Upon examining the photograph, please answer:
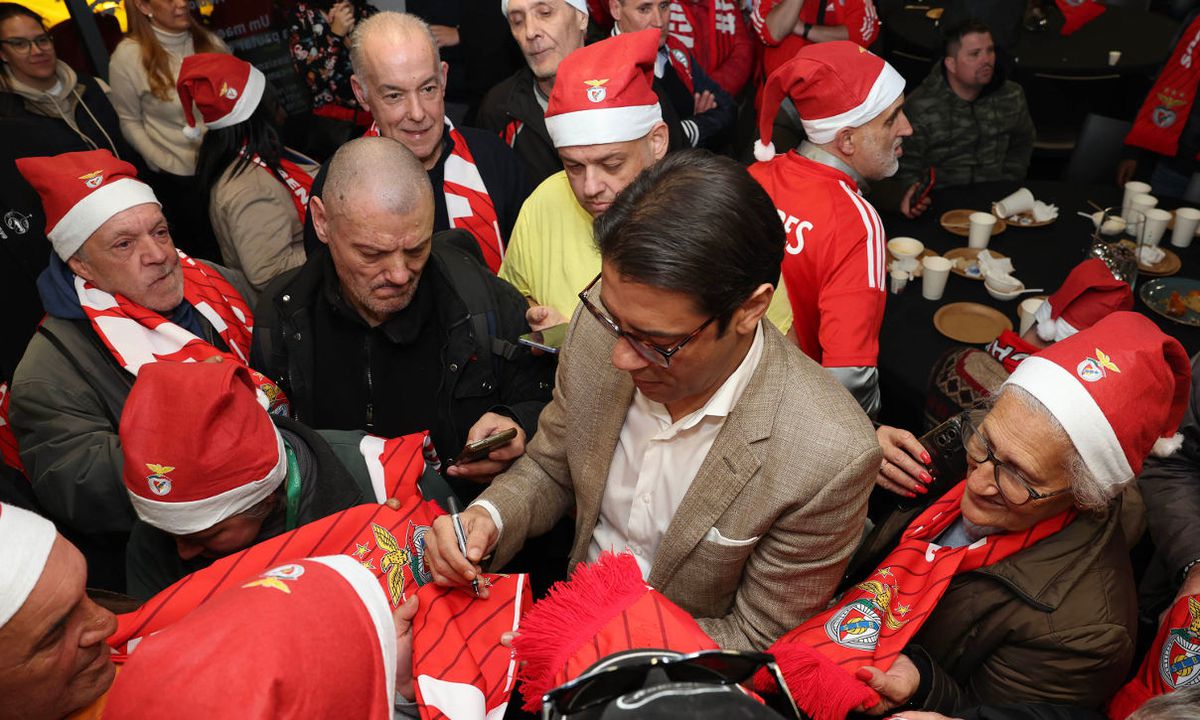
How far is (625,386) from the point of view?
1892 millimetres

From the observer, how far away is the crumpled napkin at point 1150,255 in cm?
372

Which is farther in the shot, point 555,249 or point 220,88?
point 220,88

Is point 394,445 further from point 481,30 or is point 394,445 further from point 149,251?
point 481,30

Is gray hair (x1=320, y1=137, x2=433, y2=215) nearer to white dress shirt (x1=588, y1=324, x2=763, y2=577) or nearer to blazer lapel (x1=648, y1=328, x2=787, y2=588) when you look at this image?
white dress shirt (x1=588, y1=324, x2=763, y2=577)

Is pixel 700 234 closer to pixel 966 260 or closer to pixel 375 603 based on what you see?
pixel 375 603

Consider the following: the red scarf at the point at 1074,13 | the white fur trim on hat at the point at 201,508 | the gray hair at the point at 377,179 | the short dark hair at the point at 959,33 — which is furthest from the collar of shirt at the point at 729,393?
the red scarf at the point at 1074,13

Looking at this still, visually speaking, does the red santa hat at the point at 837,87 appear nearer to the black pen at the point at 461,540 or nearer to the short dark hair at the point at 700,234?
the short dark hair at the point at 700,234

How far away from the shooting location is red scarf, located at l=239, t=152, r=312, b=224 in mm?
3607

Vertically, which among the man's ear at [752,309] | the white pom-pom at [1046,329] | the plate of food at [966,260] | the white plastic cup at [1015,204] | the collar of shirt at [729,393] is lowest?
the plate of food at [966,260]

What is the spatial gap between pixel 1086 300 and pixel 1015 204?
1.56 meters

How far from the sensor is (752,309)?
163cm

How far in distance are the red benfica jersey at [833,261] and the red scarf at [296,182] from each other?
2011 mm

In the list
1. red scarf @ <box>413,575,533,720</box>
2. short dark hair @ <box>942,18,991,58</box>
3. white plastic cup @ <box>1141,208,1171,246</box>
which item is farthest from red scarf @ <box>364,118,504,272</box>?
white plastic cup @ <box>1141,208,1171,246</box>

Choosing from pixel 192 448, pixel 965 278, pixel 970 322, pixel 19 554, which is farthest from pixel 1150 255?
pixel 19 554
